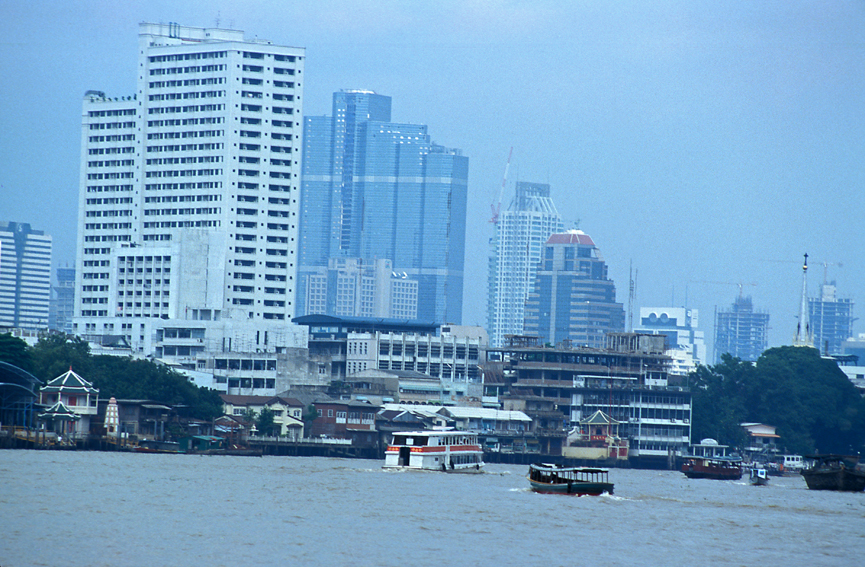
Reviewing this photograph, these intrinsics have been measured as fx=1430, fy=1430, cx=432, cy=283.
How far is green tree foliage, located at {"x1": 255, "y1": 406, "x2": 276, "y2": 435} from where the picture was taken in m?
151

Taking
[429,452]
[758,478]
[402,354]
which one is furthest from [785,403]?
[429,452]

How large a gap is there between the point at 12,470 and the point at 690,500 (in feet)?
147

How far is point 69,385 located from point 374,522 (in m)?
72.0

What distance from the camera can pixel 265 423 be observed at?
151250mm

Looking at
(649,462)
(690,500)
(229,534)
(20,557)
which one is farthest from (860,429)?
(20,557)

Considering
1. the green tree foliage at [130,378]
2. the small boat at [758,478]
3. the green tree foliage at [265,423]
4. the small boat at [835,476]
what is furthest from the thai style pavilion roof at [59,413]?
the small boat at [835,476]

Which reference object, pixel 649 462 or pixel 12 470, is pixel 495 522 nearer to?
A: pixel 12 470

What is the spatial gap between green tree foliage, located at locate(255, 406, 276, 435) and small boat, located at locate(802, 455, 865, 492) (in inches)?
2269

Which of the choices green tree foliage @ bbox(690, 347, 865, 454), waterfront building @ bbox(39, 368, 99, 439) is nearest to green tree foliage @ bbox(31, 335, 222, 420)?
waterfront building @ bbox(39, 368, 99, 439)

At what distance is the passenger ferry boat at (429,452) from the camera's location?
376 ft

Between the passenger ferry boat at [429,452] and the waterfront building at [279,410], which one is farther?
the waterfront building at [279,410]

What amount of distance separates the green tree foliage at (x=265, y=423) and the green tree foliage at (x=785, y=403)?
54311mm

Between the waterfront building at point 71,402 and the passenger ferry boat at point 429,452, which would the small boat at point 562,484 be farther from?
the waterfront building at point 71,402

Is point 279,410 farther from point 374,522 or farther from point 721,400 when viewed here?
point 374,522
